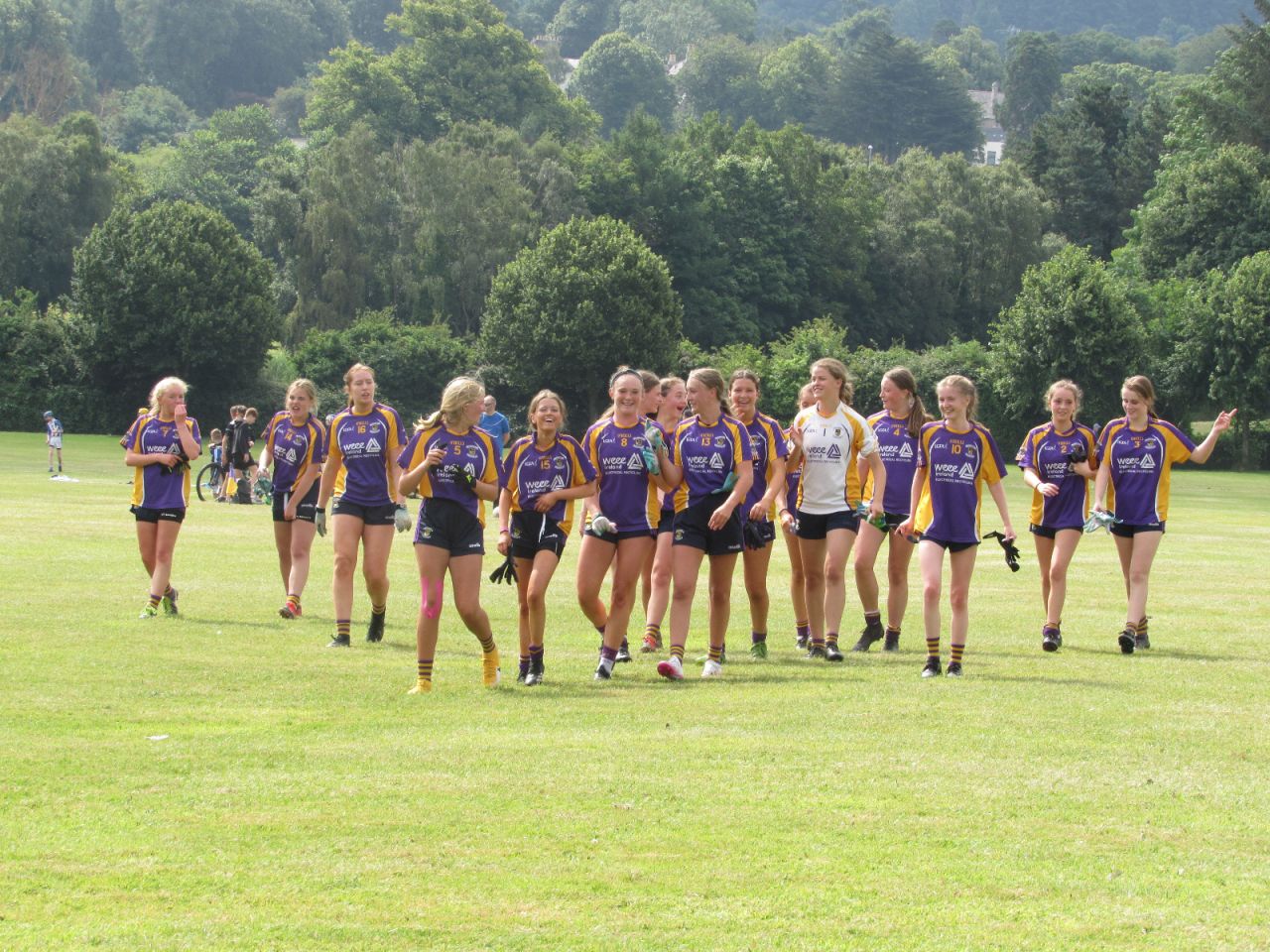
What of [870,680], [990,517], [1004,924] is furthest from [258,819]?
[990,517]

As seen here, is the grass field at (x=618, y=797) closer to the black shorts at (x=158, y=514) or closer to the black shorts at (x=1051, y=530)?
the black shorts at (x=1051, y=530)

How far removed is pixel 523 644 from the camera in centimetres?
1231

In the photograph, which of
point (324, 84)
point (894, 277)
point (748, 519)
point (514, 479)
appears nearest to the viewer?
point (514, 479)

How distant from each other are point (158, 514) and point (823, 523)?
609 cm

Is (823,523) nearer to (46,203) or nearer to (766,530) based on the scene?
(766,530)

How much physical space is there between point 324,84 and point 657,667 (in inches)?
4409

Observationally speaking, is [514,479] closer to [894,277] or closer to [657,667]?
[657,667]

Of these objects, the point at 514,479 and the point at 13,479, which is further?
the point at 13,479

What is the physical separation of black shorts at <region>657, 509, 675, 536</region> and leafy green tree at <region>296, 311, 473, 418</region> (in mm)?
62146

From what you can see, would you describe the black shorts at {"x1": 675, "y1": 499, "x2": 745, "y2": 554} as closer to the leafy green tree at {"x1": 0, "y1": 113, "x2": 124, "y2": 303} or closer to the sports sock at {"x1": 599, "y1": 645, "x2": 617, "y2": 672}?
the sports sock at {"x1": 599, "y1": 645, "x2": 617, "y2": 672}

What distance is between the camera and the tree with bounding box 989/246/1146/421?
235ft

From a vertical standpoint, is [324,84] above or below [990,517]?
above

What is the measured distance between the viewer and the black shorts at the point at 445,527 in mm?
11680

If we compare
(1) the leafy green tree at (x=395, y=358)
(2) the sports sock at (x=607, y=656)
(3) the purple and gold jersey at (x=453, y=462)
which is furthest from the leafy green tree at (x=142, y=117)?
(3) the purple and gold jersey at (x=453, y=462)
